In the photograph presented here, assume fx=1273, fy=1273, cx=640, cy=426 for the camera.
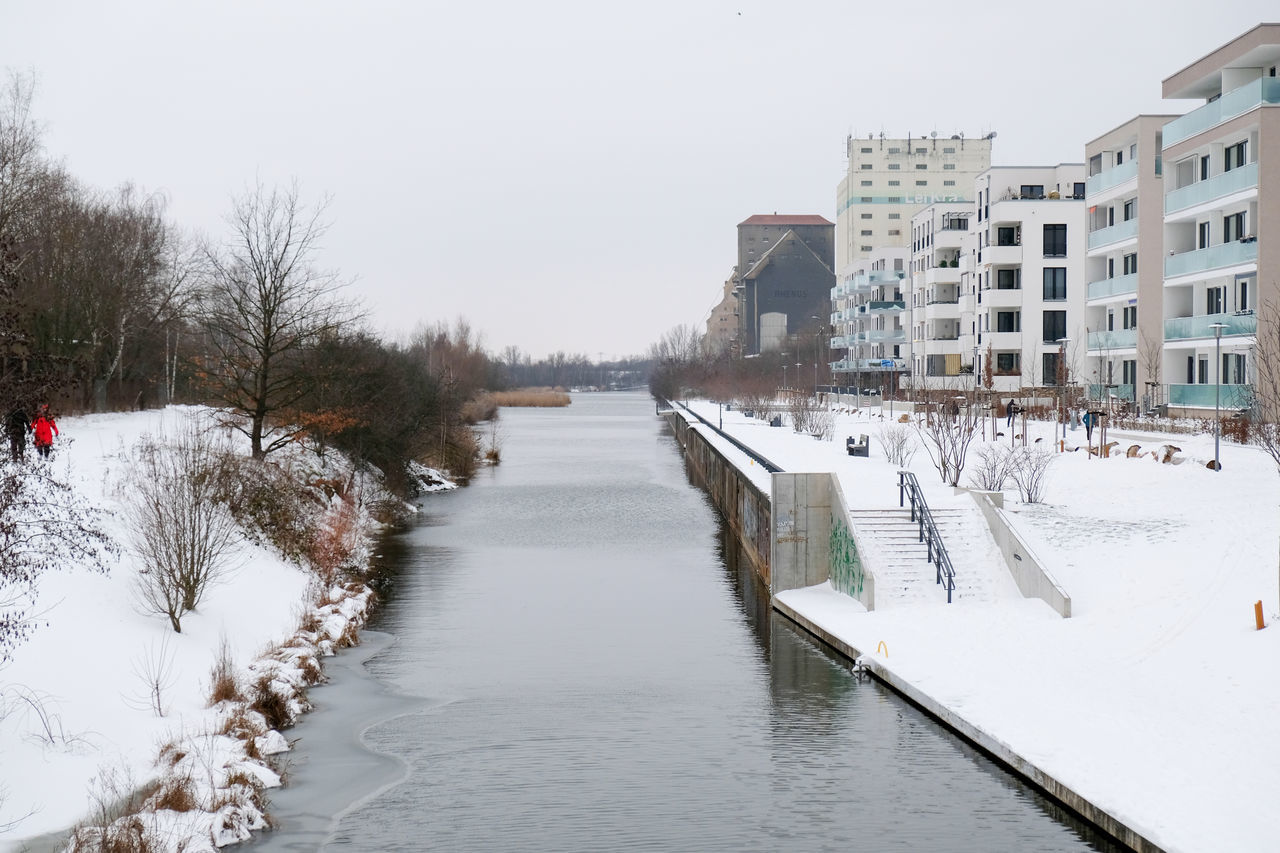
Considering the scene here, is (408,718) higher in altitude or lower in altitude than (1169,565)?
lower

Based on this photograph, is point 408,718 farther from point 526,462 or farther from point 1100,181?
point 526,462

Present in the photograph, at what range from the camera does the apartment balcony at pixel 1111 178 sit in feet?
170

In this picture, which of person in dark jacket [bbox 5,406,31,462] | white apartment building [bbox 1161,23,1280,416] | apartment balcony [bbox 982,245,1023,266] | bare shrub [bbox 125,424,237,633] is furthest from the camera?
apartment balcony [bbox 982,245,1023,266]

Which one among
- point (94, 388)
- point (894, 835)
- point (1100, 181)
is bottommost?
point (894, 835)

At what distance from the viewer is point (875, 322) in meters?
100

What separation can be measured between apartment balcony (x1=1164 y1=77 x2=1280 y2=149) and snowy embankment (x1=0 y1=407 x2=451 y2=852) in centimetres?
2995

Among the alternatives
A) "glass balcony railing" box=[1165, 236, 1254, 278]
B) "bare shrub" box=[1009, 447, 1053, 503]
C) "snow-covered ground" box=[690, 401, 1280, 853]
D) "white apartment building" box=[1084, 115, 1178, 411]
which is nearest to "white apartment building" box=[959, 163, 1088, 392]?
"white apartment building" box=[1084, 115, 1178, 411]

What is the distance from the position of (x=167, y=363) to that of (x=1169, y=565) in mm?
42145

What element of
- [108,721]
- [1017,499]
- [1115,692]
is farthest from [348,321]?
[1115,692]

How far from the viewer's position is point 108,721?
17.0 m

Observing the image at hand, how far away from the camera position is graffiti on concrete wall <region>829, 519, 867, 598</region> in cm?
2612

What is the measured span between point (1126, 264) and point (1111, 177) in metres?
3.73

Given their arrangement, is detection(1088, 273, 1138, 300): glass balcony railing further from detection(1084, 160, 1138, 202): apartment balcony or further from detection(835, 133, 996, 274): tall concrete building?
detection(835, 133, 996, 274): tall concrete building

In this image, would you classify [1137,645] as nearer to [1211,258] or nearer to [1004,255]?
[1211,258]
